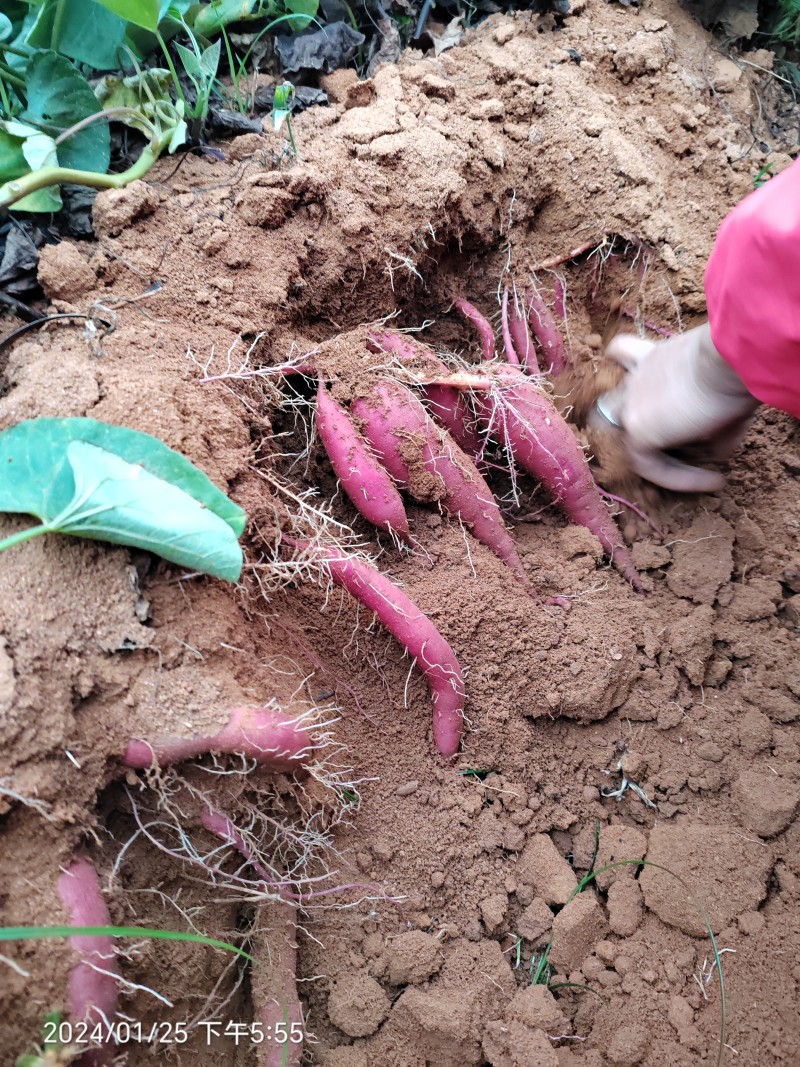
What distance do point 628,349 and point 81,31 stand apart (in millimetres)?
1311

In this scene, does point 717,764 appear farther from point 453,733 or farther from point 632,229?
point 632,229

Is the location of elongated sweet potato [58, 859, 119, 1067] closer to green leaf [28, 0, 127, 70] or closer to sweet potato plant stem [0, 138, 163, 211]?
sweet potato plant stem [0, 138, 163, 211]

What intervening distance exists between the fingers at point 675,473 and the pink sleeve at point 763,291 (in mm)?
402

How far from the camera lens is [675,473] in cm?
153

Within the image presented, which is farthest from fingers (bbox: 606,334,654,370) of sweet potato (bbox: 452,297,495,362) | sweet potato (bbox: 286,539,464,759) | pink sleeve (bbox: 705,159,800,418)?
sweet potato (bbox: 286,539,464,759)

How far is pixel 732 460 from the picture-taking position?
5.24ft

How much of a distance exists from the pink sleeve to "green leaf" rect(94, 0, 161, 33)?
3.80 ft

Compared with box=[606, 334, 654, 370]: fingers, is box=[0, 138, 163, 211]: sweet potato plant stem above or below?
above

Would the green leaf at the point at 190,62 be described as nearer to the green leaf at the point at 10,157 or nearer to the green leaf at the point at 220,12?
the green leaf at the point at 220,12

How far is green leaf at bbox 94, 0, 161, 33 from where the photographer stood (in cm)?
134

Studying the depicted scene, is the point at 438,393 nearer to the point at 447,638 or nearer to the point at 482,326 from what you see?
the point at 482,326

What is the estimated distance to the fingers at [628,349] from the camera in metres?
1.55

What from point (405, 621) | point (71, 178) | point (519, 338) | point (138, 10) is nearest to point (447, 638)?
point (405, 621)
